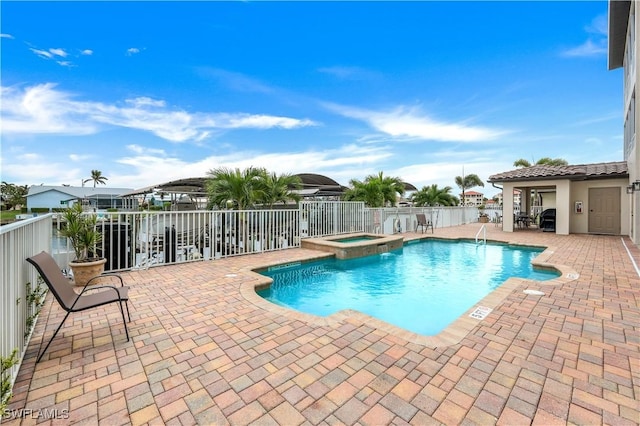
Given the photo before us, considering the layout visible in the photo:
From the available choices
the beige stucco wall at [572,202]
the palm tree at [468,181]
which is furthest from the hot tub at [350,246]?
the palm tree at [468,181]

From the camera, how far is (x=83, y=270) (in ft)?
16.5

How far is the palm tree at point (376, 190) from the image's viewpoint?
14.0 meters

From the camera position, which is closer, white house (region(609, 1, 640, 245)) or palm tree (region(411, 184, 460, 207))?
white house (region(609, 1, 640, 245))

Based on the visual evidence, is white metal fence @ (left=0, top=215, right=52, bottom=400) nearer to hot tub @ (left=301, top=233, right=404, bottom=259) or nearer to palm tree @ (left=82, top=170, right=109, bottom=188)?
hot tub @ (left=301, top=233, right=404, bottom=259)

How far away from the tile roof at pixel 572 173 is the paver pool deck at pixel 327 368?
1042cm

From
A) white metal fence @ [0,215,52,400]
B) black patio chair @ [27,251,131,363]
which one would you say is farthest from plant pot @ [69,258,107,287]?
black patio chair @ [27,251,131,363]

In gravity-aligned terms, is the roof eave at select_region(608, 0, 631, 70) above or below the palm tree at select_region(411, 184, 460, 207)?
above

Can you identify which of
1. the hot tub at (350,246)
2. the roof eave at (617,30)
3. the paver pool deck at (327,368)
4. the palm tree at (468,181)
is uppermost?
the roof eave at (617,30)

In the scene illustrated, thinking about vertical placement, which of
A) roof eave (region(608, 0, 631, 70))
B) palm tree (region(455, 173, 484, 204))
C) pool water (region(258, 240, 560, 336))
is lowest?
pool water (region(258, 240, 560, 336))

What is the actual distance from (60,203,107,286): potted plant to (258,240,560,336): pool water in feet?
9.94

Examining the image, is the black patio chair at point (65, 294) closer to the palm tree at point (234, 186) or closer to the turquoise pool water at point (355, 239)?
the palm tree at point (234, 186)

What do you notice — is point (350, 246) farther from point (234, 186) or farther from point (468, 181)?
point (468, 181)

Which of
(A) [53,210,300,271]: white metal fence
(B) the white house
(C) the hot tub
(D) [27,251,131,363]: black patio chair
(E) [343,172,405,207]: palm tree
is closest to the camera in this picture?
(D) [27,251,131,363]: black patio chair

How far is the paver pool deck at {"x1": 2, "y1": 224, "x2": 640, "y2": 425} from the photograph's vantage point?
196 cm
